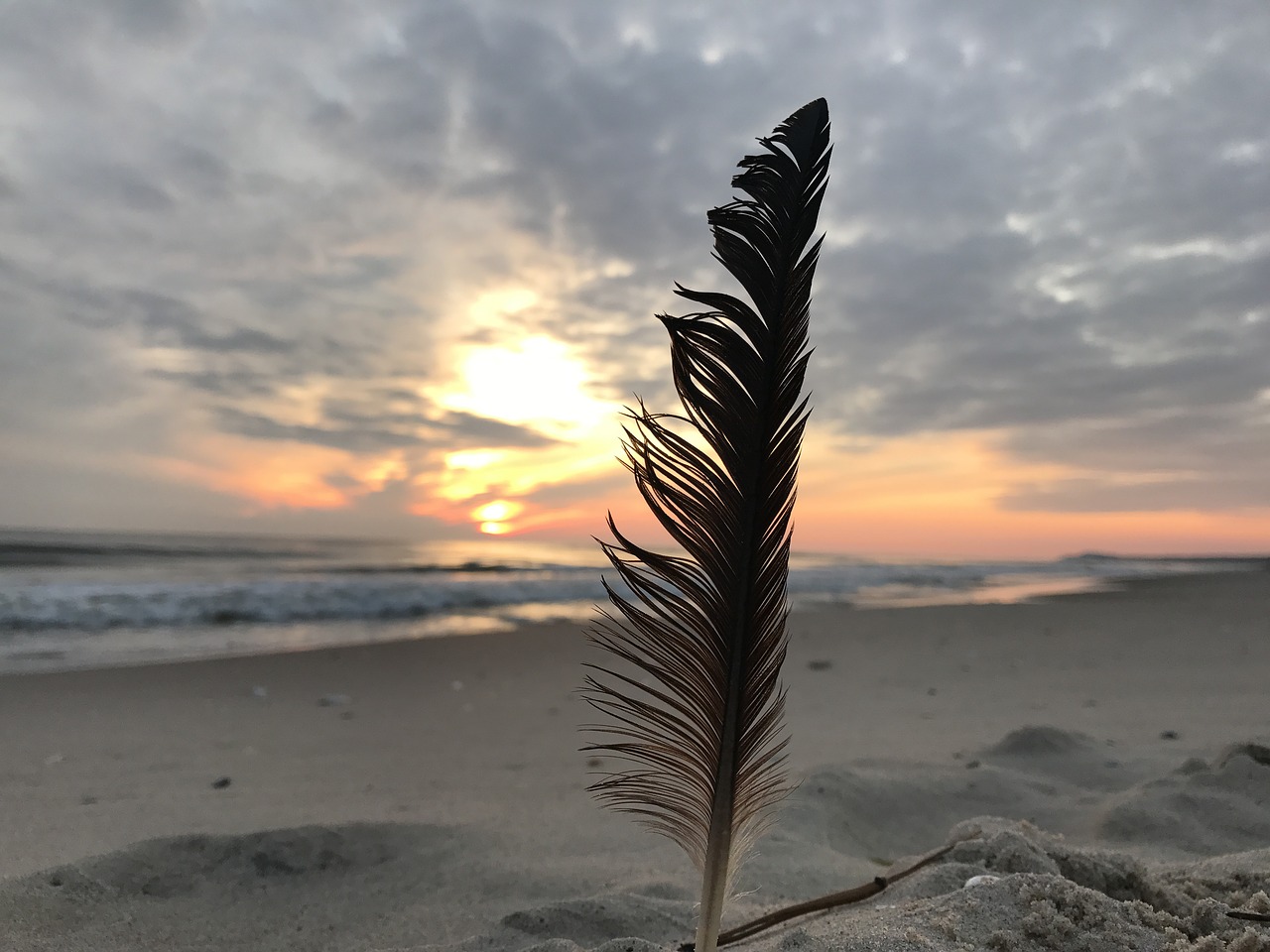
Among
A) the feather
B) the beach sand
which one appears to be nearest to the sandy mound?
the beach sand

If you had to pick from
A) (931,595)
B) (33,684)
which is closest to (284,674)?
(33,684)

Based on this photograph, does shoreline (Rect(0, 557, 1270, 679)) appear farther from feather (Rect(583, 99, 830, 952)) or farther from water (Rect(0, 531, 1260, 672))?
feather (Rect(583, 99, 830, 952))

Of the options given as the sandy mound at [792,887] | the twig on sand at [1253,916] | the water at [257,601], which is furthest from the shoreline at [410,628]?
the twig on sand at [1253,916]

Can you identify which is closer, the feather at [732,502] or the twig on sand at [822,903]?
the feather at [732,502]

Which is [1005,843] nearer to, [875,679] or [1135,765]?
[1135,765]

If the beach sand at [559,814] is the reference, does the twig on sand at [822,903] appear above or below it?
above

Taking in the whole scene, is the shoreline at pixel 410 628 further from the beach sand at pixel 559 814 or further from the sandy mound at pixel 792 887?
the sandy mound at pixel 792 887
